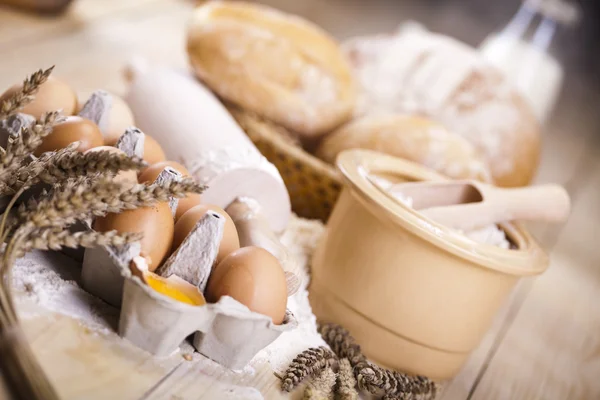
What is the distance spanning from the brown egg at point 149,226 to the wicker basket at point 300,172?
444 mm

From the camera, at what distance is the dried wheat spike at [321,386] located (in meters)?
0.59

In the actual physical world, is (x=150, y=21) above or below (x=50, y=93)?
below

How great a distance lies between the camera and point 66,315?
1.78ft

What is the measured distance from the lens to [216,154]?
0.81 metres

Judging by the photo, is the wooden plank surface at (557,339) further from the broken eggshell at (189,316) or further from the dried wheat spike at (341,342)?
the broken eggshell at (189,316)

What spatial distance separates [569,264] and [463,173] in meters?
0.49

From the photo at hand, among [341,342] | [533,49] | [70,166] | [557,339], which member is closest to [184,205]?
[70,166]

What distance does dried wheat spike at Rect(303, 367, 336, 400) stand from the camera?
59 centimetres

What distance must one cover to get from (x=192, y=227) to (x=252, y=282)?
0.09 m

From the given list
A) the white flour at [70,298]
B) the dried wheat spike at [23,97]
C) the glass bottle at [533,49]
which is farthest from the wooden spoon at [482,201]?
the glass bottle at [533,49]

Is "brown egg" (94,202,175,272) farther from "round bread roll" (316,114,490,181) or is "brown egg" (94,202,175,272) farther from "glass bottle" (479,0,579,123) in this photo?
"glass bottle" (479,0,579,123)

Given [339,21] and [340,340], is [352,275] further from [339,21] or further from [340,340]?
[339,21]

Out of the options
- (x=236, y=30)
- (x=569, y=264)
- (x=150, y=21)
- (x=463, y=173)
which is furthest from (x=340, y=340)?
(x=150, y=21)

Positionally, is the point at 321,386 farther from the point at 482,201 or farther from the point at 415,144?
the point at 415,144
